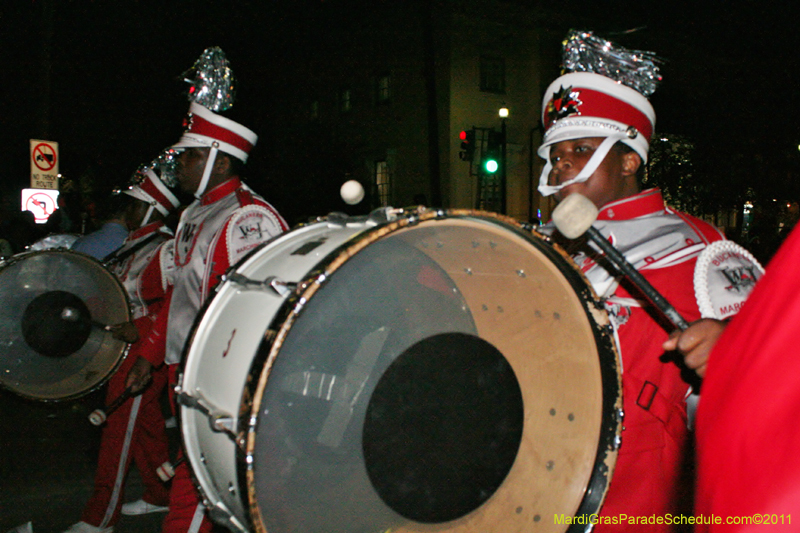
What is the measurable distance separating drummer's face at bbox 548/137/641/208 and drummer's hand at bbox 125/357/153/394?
7.30 ft

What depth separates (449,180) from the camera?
850 inches

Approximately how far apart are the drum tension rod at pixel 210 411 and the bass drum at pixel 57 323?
251cm

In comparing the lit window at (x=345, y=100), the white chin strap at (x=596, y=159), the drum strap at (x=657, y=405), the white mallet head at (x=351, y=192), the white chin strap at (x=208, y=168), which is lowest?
the lit window at (x=345, y=100)

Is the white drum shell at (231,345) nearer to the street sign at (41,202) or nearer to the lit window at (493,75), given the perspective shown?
the street sign at (41,202)

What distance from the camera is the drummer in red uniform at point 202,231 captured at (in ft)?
8.91

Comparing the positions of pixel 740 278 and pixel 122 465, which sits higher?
pixel 740 278

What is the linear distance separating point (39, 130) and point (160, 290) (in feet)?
24.5

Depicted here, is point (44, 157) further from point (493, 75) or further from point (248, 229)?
point (493, 75)

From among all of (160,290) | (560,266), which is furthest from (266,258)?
(160,290)

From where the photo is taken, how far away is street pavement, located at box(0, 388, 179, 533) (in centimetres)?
402

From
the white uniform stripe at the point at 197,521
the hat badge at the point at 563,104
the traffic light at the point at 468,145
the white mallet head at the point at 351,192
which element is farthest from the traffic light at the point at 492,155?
the white mallet head at the point at 351,192

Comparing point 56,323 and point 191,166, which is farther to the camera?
point 56,323

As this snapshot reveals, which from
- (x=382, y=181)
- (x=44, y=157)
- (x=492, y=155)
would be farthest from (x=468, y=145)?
(x=382, y=181)

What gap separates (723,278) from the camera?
157cm
